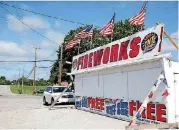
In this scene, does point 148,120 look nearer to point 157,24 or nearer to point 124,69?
point 124,69

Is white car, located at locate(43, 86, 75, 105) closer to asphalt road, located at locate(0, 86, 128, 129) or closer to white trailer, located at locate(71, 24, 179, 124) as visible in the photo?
white trailer, located at locate(71, 24, 179, 124)

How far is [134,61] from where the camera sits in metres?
14.8

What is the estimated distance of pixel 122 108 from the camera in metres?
15.9

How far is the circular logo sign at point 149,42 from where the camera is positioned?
13703 mm

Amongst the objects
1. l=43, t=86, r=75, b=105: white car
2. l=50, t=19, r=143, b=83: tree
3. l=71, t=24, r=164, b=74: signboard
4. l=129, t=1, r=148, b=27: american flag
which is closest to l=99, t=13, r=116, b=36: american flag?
l=71, t=24, r=164, b=74: signboard

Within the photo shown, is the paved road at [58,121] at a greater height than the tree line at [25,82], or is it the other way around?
the tree line at [25,82]

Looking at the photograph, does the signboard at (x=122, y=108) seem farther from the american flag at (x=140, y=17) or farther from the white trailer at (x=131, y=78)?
the american flag at (x=140, y=17)

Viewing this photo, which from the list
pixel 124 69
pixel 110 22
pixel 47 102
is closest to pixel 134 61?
pixel 124 69

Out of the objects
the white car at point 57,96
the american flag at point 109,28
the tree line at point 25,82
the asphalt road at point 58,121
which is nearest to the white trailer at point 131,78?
the asphalt road at point 58,121

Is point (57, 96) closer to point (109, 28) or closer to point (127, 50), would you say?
point (109, 28)

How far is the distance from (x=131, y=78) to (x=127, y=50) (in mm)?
1596

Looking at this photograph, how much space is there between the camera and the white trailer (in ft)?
42.6

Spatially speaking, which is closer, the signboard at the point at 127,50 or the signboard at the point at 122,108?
the signboard at the point at 122,108

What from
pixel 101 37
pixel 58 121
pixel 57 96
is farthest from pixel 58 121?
pixel 101 37
